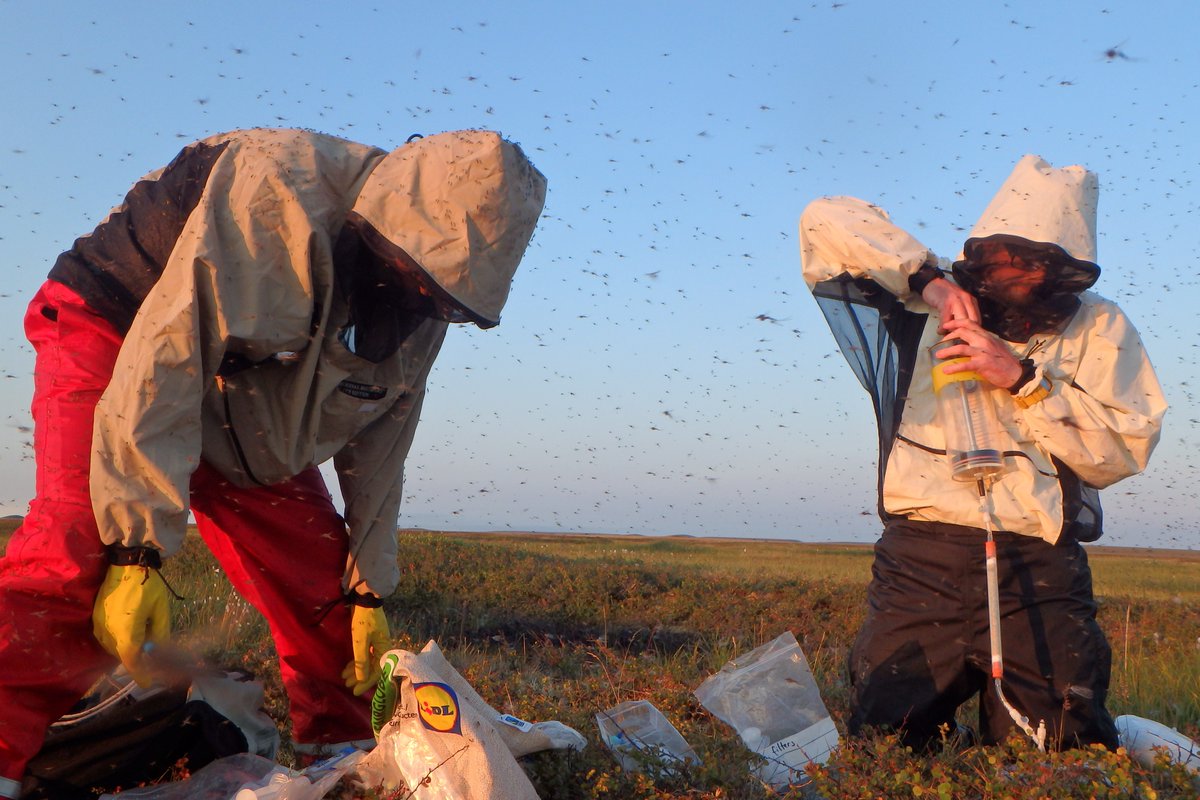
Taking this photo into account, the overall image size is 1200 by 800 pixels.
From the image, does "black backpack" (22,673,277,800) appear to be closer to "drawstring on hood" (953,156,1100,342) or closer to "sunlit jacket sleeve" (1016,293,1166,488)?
"sunlit jacket sleeve" (1016,293,1166,488)

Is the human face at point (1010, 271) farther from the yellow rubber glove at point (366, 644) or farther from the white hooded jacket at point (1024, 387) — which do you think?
the yellow rubber glove at point (366, 644)

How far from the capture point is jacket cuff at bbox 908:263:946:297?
159 inches

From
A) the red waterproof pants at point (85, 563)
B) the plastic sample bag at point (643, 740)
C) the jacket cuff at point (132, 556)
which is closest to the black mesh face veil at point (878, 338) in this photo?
the plastic sample bag at point (643, 740)

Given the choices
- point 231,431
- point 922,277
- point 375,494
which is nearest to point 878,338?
point 922,277

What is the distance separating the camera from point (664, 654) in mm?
7344

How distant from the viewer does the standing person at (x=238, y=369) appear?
2945mm

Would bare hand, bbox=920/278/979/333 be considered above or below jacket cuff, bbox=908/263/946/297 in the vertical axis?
below

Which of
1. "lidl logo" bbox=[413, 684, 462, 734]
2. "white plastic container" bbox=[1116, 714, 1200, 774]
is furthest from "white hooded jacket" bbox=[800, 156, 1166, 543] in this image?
"lidl logo" bbox=[413, 684, 462, 734]

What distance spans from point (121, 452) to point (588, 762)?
1.72 m

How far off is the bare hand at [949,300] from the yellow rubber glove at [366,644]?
2.41 meters

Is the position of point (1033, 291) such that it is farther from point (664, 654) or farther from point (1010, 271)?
point (664, 654)

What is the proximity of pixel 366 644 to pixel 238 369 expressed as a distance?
1.12m

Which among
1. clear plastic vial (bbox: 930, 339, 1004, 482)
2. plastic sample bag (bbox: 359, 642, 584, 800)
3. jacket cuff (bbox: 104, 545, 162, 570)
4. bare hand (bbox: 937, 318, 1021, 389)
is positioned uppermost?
bare hand (bbox: 937, 318, 1021, 389)

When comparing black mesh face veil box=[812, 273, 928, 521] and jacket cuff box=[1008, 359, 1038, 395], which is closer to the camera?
jacket cuff box=[1008, 359, 1038, 395]
